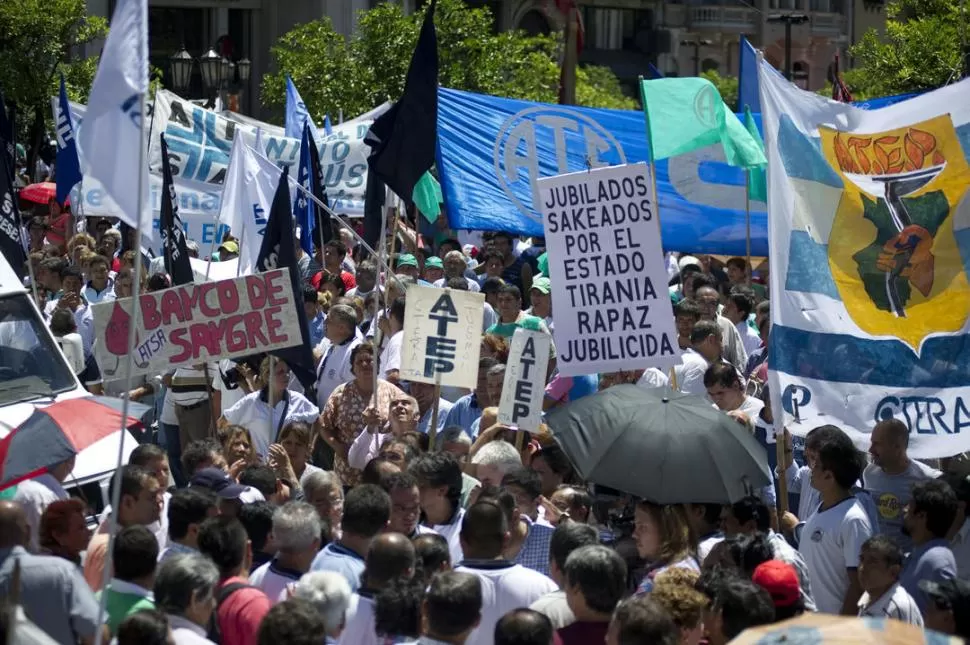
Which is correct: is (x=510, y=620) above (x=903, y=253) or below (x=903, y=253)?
below

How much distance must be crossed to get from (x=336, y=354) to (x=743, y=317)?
11.0ft

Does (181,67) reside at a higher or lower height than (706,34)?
lower

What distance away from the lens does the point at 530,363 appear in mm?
8914

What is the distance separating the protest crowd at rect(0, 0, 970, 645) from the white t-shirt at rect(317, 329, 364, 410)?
2 cm

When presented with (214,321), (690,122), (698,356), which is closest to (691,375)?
(698,356)

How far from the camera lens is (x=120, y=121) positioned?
5.78 metres

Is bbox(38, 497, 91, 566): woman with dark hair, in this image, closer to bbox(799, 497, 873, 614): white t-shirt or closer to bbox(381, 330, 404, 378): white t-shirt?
bbox(799, 497, 873, 614): white t-shirt

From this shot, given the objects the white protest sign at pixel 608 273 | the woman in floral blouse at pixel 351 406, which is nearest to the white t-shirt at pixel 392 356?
the woman in floral blouse at pixel 351 406

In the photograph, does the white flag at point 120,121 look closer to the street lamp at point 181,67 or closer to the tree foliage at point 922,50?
the tree foliage at point 922,50

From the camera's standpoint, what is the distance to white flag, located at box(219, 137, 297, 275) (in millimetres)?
13461

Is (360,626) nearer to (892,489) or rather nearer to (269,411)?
(892,489)

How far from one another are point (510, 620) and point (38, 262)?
37.7 feet

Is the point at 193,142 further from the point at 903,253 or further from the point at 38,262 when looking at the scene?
the point at 903,253

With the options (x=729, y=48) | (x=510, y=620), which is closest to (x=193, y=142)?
(x=510, y=620)
